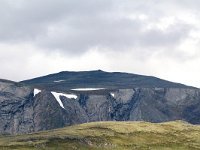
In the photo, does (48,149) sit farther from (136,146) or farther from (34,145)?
(136,146)

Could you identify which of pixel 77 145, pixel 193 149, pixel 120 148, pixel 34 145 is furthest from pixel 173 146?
pixel 34 145

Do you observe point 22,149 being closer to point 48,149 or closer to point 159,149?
point 48,149

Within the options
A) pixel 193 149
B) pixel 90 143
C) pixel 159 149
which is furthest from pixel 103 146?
pixel 193 149

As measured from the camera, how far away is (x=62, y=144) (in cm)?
19362

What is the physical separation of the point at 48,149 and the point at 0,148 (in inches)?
617

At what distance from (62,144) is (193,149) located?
152 ft

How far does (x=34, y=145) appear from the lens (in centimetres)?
18738

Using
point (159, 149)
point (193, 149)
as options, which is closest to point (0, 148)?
point (159, 149)

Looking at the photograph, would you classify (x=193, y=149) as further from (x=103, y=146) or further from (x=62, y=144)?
(x=62, y=144)

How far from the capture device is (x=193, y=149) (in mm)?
198125

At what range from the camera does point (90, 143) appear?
19812 cm

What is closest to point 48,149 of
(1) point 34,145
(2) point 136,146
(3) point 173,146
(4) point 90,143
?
(1) point 34,145

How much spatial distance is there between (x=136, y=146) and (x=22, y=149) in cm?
4073

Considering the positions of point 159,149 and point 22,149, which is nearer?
point 22,149
